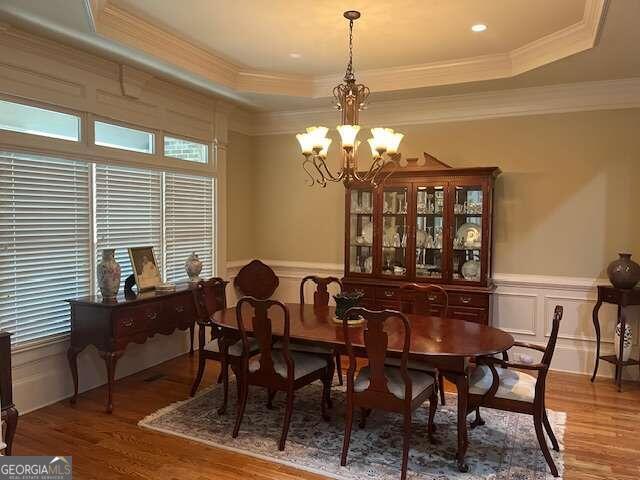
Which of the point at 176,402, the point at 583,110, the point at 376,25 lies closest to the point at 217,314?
the point at 176,402

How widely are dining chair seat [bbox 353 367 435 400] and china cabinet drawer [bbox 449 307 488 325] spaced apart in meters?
1.61

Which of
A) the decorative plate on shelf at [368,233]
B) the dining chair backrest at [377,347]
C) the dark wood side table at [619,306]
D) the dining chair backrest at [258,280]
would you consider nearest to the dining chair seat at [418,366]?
the dining chair backrest at [377,347]

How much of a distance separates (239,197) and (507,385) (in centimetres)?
377

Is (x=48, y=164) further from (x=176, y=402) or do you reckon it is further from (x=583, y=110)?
(x=583, y=110)

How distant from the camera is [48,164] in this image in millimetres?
3635

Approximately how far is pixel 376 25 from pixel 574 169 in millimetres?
2351

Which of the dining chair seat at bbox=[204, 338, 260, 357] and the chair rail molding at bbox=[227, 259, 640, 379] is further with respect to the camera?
the chair rail molding at bbox=[227, 259, 640, 379]

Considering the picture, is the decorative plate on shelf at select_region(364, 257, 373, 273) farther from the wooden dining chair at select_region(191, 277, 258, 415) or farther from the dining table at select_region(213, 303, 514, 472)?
the wooden dining chair at select_region(191, 277, 258, 415)

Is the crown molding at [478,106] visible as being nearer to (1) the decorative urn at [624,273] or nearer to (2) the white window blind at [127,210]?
(1) the decorative urn at [624,273]

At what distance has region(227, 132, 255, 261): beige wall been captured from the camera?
5.67 meters

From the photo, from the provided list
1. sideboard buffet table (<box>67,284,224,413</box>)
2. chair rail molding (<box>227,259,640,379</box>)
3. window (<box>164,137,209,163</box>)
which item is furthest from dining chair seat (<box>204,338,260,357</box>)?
chair rail molding (<box>227,259,640,379</box>)

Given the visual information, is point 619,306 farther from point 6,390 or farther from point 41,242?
point 41,242

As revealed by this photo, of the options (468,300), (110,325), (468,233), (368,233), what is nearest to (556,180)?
(468,233)

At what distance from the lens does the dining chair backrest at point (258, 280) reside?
19.0ft
